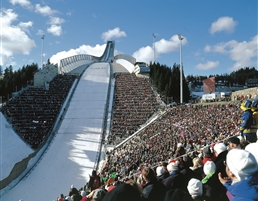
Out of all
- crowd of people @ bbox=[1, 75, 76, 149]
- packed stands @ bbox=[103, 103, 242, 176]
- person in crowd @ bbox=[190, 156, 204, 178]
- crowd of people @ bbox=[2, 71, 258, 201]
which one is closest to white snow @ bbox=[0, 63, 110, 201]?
crowd of people @ bbox=[1, 75, 76, 149]

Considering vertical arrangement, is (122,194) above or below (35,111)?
above

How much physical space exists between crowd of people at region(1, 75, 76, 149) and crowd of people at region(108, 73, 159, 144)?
23.9 ft

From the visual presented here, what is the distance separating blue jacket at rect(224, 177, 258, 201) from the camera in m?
2.23

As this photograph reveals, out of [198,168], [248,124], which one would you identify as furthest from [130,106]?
[198,168]

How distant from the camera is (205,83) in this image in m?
38.8

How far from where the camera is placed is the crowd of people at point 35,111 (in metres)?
27.0

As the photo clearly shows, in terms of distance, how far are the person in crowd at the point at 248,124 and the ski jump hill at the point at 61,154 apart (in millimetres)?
12816

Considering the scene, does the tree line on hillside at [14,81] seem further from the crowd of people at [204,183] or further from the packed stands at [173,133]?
the crowd of people at [204,183]

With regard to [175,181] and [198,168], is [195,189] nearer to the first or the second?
[175,181]

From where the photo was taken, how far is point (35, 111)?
32094mm

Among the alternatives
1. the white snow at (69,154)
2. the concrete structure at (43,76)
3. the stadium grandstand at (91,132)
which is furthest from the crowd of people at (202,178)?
the concrete structure at (43,76)

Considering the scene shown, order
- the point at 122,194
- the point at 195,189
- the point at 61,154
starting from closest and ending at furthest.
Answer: the point at 122,194, the point at 195,189, the point at 61,154

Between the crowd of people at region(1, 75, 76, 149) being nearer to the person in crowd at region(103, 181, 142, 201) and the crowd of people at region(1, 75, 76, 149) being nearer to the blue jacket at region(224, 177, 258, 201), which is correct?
the person in crowd at region(103, 181, 142, 201)

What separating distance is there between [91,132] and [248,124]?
2277cm
